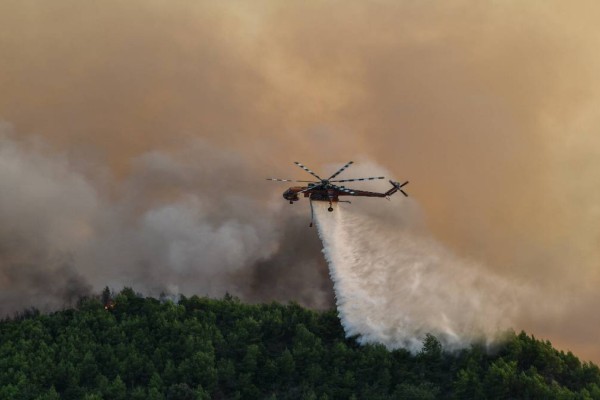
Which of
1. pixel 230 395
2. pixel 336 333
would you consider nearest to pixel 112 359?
pixel 230 395

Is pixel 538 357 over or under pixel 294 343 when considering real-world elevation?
under

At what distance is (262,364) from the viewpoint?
16300 cm

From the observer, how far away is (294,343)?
17375 centimetres

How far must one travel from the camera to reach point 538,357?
151625mm

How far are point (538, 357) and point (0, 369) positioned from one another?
109m

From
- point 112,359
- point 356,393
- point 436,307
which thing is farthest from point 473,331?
point 112,359

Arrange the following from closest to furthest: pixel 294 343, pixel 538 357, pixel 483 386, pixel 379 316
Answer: pixel 483 386 → pixel 538 357 → pixel 379 316 → pixel 294 343

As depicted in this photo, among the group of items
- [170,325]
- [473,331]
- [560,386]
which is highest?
[170,325]

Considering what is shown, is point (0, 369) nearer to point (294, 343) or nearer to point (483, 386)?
point (294, 343)

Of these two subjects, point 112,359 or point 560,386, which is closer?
point 560,386

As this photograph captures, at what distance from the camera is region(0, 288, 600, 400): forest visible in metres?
144

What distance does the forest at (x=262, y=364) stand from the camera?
144m

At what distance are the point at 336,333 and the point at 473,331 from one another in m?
32.9

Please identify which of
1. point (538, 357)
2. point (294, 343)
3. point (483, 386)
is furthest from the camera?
point (294, 343)
